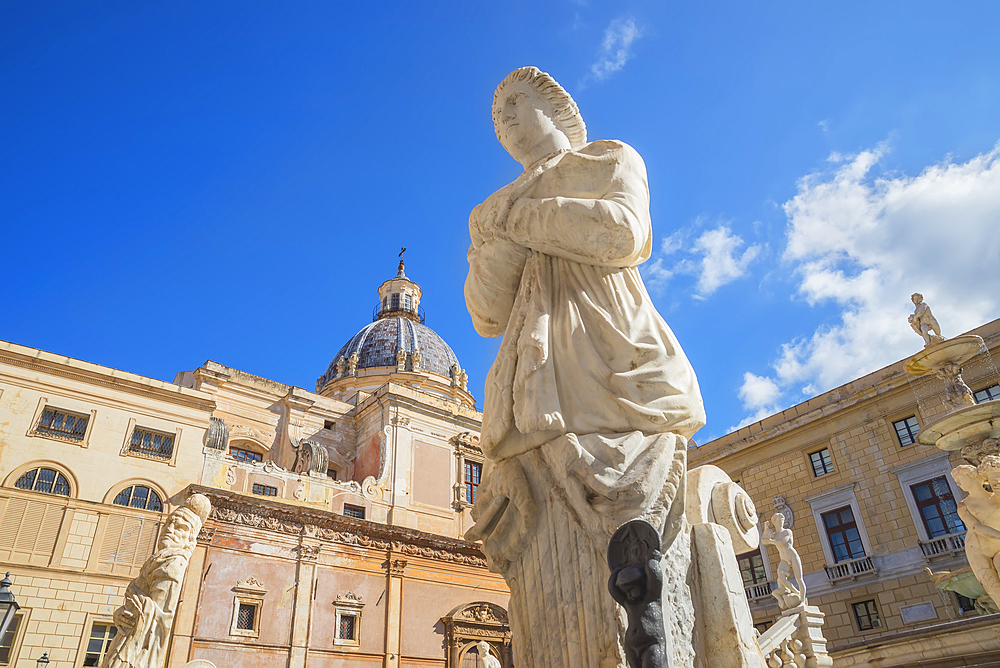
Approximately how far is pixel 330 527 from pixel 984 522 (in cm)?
1966

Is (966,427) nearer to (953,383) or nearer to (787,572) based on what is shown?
(953,383)

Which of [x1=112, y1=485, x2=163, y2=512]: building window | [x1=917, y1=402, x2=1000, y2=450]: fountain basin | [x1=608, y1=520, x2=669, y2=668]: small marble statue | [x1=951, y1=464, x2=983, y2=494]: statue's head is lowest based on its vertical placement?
[x1=608, y1=520, x2=669, y2=668]: small marble statue

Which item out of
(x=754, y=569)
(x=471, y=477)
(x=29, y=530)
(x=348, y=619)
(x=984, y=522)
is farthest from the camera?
(x=471, y=477)

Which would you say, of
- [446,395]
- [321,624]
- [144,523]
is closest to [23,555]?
[144,523]

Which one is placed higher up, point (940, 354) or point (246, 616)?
point (940, 354)

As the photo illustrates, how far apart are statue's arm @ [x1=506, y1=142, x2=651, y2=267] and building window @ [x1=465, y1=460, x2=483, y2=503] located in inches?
994

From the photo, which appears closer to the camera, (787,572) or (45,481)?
(787,572)

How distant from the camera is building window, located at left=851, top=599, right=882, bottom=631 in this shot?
67.6 ft

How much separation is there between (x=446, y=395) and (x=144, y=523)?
2267 cm

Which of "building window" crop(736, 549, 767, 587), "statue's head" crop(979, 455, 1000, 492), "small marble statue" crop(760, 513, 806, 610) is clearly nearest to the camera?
"statue's head" crop(979, 455, 1000, 492)

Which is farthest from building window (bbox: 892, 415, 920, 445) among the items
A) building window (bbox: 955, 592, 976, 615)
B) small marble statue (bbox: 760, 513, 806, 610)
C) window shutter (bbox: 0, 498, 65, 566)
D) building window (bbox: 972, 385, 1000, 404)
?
window shutter (bbox: 0, 498, 65, 566)

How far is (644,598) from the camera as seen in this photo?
1.64 meters

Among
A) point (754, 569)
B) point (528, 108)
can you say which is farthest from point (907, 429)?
point (528, 108)

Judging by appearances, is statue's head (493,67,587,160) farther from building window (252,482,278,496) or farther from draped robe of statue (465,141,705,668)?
building window (252,482,278,496)
